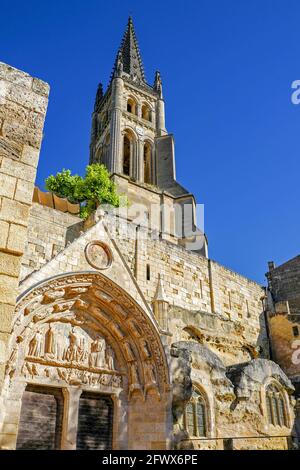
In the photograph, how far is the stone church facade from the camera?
467 cm

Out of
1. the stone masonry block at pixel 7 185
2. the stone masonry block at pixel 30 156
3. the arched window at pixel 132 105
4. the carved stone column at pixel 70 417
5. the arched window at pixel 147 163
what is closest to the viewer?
the stone masonry block at pixel 7 185

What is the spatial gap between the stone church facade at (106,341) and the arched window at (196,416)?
0.09ft

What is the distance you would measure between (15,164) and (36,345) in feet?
20.5

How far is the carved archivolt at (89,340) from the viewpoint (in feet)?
31.1

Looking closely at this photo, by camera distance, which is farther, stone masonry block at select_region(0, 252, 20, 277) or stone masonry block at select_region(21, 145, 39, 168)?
stone masonry block at select_region(21, 145, 39, 168)

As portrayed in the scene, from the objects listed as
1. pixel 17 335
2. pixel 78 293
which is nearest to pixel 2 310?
pixel 17 335

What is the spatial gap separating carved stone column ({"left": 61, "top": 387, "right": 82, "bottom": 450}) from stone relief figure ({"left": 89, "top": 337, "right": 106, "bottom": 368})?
0.75 meters

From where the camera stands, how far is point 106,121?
120ft

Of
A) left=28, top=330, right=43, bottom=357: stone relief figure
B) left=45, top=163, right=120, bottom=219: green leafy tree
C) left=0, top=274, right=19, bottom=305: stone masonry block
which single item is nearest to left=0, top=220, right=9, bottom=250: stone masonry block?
left=0, top=274, right=19, bottom=305: stone masonry block

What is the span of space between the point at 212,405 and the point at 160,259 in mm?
6269

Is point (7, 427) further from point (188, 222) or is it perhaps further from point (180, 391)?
point (188, 222)

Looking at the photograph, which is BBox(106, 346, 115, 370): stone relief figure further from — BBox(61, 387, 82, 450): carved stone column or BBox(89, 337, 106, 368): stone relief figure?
BBox(61, 387, 82, 450): carved stone column

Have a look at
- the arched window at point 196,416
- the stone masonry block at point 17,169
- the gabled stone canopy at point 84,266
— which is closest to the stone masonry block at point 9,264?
the stone masonry block at point 17,169

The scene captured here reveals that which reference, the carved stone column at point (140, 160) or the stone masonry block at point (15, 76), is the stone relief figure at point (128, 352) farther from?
the carved stone column at point (140, 160)
